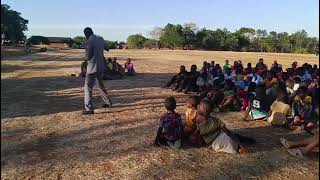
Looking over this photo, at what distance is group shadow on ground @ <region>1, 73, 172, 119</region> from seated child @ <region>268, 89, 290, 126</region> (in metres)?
3.74

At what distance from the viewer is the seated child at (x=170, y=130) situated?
22.2ft

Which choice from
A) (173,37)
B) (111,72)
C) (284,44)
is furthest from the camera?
(173,37)

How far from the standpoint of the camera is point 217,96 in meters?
10.2

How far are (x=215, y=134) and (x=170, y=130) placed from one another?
2.27 feet

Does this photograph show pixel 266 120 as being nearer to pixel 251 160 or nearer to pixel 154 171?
pixel 251 160

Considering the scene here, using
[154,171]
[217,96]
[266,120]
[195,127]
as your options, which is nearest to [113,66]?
[217,96]

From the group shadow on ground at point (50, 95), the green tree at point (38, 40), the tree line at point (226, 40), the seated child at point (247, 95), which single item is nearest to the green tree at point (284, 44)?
the tree line at point (226, 40)

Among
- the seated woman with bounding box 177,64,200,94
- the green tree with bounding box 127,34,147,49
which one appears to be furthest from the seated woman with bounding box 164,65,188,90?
the green tree with bounding box 127,34,147,49

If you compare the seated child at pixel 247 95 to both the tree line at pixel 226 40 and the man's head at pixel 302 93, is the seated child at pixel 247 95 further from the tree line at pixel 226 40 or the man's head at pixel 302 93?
the tree line at pixel 226 40

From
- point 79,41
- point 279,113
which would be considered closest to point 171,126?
point 279,113

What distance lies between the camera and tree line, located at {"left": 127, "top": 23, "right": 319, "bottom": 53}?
84.7 m

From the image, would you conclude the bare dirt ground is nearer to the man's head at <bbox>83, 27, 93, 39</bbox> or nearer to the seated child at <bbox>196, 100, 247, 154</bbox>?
the seated child at <bbox>196, 100, 247, 154</bbox>

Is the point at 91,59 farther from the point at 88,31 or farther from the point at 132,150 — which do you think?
the point at 132,150

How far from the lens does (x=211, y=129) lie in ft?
22.2
